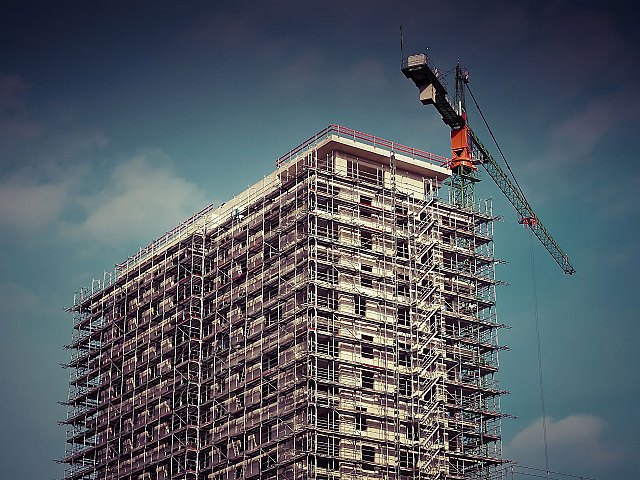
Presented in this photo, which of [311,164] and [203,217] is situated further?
[203,217]

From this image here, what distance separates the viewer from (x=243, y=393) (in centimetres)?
11794

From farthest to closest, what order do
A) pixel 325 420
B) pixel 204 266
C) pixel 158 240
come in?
pixel 158 240
pixel 204 266
pixel 325 420

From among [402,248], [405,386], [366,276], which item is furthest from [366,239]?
[405,386]

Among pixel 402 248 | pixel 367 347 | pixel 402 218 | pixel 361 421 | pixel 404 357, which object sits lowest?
pixel 361 421

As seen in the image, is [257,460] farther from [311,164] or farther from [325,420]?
[311,164]

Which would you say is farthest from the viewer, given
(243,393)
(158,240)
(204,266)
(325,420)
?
(158,240)

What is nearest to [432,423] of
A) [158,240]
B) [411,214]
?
[411,214]

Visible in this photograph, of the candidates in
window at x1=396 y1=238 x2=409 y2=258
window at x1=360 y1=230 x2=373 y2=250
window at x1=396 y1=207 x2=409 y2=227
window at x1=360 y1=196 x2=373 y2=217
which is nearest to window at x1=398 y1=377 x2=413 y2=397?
window at x1=396 y1=238 x2=409 y2=258

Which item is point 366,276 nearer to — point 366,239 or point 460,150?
point 366,239

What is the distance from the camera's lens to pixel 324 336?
11288cm

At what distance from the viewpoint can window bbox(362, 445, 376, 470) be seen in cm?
11138

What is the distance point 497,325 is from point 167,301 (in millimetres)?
31666

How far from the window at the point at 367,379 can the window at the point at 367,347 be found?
4.67 ft

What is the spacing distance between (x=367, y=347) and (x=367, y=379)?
2.73 meters
